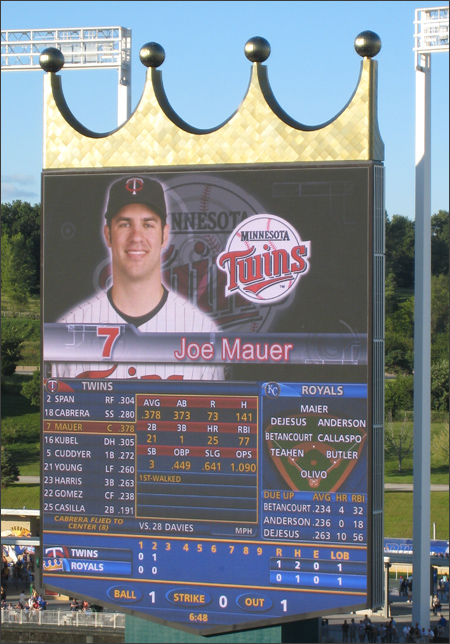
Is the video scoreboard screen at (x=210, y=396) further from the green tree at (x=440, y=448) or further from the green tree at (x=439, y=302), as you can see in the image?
the green tree at (x=439, y=302)

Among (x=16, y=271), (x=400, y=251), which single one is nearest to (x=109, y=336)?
(x=16, y=271)

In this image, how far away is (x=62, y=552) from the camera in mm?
16625

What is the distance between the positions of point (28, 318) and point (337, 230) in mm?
36676

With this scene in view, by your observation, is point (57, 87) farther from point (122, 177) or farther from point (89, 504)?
point (89, 504)

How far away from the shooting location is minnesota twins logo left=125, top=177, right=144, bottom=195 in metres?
16.3

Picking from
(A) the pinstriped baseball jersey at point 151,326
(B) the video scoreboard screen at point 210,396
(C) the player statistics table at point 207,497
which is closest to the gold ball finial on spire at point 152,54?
(B) the video scoreboard screen at point 210,396

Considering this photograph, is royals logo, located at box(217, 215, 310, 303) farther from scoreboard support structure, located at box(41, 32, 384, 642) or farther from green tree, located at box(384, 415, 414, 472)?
green tree, located at box(384, 415, 414, 472)

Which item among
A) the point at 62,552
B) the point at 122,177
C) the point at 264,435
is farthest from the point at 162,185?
the point at 62,552

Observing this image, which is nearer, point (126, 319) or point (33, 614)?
point (126, 319)

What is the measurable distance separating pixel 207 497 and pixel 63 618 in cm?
729

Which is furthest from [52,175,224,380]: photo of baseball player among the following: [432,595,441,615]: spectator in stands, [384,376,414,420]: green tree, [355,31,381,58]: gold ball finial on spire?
[384,376,414,420]: green tree

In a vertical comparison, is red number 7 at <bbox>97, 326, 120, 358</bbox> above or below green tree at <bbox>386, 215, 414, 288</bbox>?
Answer: below

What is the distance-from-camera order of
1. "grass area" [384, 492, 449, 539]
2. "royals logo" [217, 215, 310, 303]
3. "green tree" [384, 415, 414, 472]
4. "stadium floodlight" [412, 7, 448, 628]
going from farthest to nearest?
"green tree" [384, 415, 414, 472] < "grass area" [384, 492, 449, 539] < "stadium floodlight" [412, 7, 448, 628] < "royals logo" [217, 215, 310, 303]

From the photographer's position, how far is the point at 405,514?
36094mm
